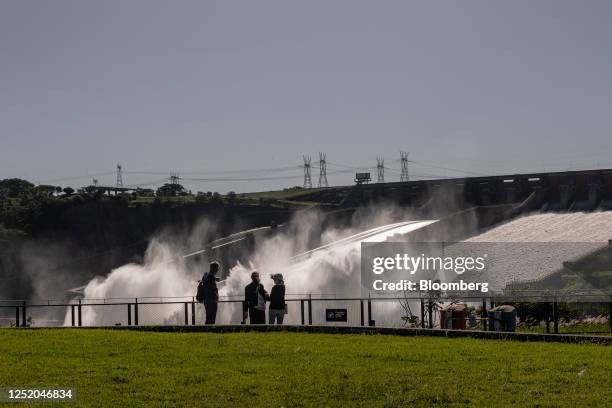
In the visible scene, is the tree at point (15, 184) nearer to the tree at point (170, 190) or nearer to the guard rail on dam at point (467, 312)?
the tree at point (170, 190)

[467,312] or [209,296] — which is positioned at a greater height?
[209,296]

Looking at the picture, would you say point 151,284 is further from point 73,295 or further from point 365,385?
point 365,385

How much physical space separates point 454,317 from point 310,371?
8.92 metres

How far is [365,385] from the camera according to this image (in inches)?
542

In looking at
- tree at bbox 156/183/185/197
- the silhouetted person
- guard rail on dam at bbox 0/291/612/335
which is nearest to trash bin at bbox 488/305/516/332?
guard rail on dam at bbox 0/291/612/335

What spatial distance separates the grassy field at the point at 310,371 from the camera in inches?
514

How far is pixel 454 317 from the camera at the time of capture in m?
23.2

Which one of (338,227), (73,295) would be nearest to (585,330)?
(73,295)

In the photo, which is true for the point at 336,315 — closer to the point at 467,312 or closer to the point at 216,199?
the point at 467,312

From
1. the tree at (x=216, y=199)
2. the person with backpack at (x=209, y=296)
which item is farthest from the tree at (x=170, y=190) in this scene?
the person with backpack at (x=209, y=296)

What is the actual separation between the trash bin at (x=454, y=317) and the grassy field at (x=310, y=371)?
4406mm

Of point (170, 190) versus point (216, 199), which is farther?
point (170, 190)

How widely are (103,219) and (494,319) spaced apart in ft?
282

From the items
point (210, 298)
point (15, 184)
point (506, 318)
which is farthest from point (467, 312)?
point (15, 184)
